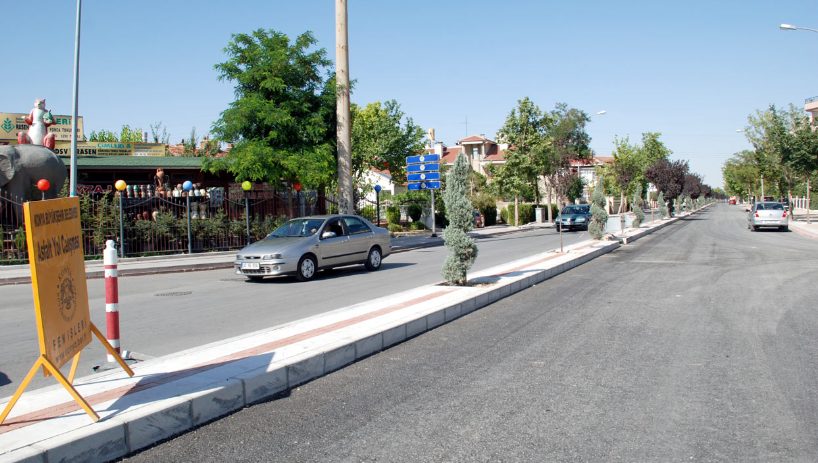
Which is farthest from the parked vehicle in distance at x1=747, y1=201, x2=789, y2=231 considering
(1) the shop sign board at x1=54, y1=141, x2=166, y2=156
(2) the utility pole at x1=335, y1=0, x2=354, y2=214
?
(1) the shop sign board at x1=54, y1=141, x2=166, y2=156

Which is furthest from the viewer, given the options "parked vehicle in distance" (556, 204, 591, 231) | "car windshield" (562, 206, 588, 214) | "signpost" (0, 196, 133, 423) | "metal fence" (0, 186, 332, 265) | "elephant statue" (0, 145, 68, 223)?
"car windshield" (562, 206, 588, 214)

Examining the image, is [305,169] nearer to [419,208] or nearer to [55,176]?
[55,176]

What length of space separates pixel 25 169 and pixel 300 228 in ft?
32.5

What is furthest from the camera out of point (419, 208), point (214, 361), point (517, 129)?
point (517, 129)

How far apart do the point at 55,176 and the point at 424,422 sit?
60.8 ft

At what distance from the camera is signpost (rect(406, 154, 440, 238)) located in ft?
92.1

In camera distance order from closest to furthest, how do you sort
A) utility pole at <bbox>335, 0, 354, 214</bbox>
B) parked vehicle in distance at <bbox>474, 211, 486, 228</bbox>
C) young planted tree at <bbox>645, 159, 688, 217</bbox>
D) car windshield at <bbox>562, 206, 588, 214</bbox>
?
utility pole at <bbox>335, 0, 354, 214</bbox> < car windshield at <bbox>562, 206, 588, 214</bbox> < parked vehicle in distance at <bbox>474, 211, 486, 228</bbox> < young planted tree at <bbox>645, 159, 688, 217</bbox>

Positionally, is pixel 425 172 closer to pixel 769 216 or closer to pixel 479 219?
pixel 479 219

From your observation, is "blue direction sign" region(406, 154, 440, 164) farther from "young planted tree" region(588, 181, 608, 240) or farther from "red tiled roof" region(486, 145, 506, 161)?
"red tiled roof" region(486, 145, 506, 161)

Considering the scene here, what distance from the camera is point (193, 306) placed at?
966 centimetres

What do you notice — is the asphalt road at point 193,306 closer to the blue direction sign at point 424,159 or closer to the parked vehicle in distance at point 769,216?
the blue direction sign at point 424,159

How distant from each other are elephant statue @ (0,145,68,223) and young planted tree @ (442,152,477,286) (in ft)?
44.1

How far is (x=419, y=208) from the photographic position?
37.0m

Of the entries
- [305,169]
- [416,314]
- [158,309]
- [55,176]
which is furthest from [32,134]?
[416,314]
